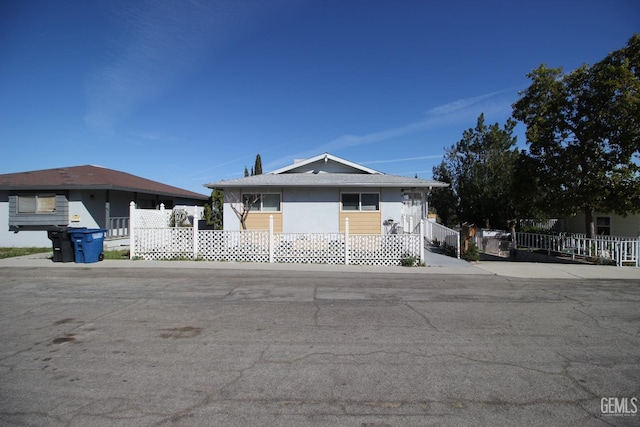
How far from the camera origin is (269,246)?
12.5 m

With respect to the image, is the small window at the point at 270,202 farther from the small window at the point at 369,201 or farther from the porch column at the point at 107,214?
the porch column at the point at 107,214

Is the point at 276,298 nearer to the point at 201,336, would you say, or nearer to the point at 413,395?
the point at 201,336

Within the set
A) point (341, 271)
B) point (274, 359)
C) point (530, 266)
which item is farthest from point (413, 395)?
point (530, 266)

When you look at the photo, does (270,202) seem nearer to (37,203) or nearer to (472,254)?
(472,254)

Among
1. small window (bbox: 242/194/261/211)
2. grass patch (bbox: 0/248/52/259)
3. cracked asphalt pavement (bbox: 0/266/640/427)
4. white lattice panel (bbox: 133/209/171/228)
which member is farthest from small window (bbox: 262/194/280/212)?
grass patch (bbox: 0/248/52/259)

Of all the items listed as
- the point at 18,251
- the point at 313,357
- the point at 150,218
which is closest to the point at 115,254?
the point at 150,218

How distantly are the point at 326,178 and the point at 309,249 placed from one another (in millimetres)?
4419

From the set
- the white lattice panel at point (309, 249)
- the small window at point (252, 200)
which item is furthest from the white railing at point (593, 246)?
the small window at point (252, 200)

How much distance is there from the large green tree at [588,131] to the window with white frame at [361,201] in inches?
292

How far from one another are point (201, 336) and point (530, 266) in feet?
37.3

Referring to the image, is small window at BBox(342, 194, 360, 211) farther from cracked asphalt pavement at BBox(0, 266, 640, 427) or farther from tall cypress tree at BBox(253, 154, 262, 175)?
tall cypress tree at BBox(253, 154, 262, 175)

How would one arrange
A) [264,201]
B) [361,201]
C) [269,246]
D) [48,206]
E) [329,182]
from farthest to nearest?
[48,206]
[264,201]
[361,201]
[329,182]
[269,246]

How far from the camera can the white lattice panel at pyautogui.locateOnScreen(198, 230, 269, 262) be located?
1255 centimetres

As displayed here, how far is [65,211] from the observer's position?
629 inches
